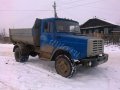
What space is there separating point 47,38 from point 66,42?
1.34 meters

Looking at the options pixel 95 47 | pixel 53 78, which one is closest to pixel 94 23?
pixel 95 47

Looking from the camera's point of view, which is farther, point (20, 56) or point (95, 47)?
point (20, 56)

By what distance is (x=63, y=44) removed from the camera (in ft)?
34.2

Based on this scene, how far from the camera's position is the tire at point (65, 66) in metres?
9.81

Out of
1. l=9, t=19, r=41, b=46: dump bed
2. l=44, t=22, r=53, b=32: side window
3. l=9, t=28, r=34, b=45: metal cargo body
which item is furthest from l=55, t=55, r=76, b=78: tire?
l=9, t=28, r=34, b=45: metal cargo body

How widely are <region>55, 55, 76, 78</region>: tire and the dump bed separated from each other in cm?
208

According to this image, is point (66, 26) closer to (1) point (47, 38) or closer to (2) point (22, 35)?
(1) point (47, 38)

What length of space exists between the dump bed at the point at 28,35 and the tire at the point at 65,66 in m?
2.08

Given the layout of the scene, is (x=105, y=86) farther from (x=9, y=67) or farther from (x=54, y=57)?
(x=9, y=67)

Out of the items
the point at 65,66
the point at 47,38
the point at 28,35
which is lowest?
the point at 65,66

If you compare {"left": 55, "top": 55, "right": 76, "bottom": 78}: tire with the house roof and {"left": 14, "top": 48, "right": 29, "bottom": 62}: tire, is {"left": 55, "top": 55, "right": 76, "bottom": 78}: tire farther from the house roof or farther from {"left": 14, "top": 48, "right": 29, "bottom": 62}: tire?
the house roof

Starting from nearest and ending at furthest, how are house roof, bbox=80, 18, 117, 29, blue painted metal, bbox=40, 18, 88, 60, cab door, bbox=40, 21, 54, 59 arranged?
blue painted metal, bbox=40, 18, 88, 60 < cab door, bbox=40, 21, 54, 59 < house roof, bbox=80, 18, 117, 29

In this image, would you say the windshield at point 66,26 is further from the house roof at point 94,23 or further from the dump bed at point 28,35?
the house roof at point 94,23

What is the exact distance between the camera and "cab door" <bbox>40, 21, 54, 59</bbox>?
436 inches
